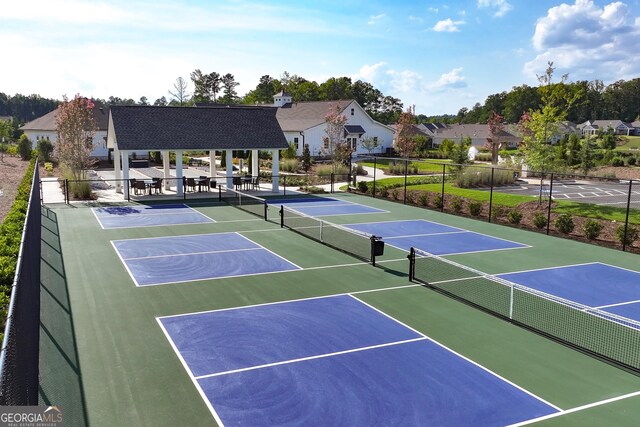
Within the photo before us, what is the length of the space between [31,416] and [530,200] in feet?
98.3

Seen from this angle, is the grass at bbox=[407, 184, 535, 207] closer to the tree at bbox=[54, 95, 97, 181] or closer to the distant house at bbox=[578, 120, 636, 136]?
the tree at bbox=[54, 95, 97, 181]

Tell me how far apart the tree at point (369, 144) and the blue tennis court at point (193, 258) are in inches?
Answer: 1960

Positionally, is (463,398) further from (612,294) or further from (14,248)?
(14,248)

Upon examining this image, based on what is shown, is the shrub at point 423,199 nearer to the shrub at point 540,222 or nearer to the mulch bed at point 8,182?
the shrub at point 540,222

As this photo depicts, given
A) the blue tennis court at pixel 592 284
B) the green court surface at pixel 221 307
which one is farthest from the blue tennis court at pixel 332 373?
the blue tennis court at pixel 592 284

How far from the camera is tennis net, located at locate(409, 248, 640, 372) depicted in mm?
11250

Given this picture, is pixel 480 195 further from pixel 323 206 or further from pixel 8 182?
pixel 8 182

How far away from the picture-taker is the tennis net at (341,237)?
57.9ft

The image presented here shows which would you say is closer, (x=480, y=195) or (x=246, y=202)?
(x=246, y=202)

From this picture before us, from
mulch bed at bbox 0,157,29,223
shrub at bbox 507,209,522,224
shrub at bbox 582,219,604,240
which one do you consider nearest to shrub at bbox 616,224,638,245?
shrub at bbox 582,219,604,240

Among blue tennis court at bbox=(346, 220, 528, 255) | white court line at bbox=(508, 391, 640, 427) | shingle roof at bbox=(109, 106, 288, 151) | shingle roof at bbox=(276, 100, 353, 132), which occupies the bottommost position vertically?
white court line at bbox=(508, 391, 640, 427)

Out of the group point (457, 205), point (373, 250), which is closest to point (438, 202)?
point (457, 205)

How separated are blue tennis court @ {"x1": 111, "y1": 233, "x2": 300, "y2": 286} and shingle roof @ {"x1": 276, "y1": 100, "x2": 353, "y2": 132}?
1744 inches

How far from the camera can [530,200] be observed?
31969 millimetres
